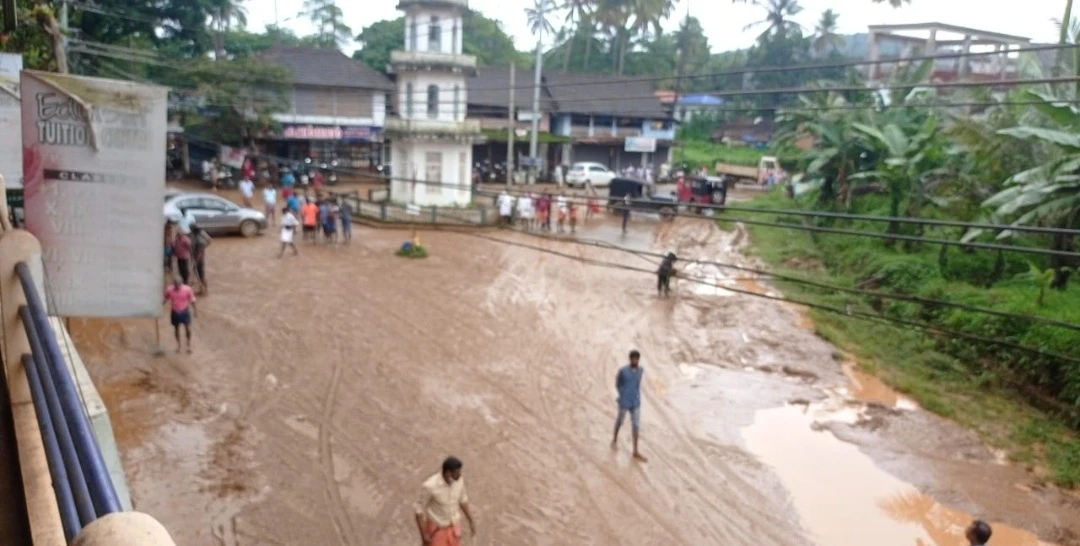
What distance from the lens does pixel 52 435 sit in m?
2.34

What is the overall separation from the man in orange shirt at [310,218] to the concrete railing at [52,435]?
1687 cm

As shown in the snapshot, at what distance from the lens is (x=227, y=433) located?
34.3 ft

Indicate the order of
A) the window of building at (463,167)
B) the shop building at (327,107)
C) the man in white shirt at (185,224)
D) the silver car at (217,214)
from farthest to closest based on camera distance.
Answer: the shop building at (327,107) → the window of building at (463,167) → the silver car at (217,214) → the man in white shirt at (185,224)

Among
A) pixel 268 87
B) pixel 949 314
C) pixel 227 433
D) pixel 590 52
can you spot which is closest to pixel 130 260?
pixel 227 433

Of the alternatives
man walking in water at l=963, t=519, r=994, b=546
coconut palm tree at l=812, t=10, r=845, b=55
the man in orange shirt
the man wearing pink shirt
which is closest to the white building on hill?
the man in orange shirt

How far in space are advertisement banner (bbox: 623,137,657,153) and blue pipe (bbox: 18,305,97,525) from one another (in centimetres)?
4526

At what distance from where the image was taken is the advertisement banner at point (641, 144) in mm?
46719

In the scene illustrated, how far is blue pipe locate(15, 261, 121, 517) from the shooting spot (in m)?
1.92

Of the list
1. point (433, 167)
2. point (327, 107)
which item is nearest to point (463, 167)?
point (433, 167)

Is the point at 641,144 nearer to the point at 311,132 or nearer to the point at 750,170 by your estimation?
the point at 750,170

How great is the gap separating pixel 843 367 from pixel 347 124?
29.0 metres

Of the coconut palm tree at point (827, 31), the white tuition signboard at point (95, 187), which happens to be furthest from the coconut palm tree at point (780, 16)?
the white tuition signboard at point (95, 187)

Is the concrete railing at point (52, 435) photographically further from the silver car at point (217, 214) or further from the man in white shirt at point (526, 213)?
the man in white shirt at point (526, 213)

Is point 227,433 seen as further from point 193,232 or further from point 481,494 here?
point 193,232
